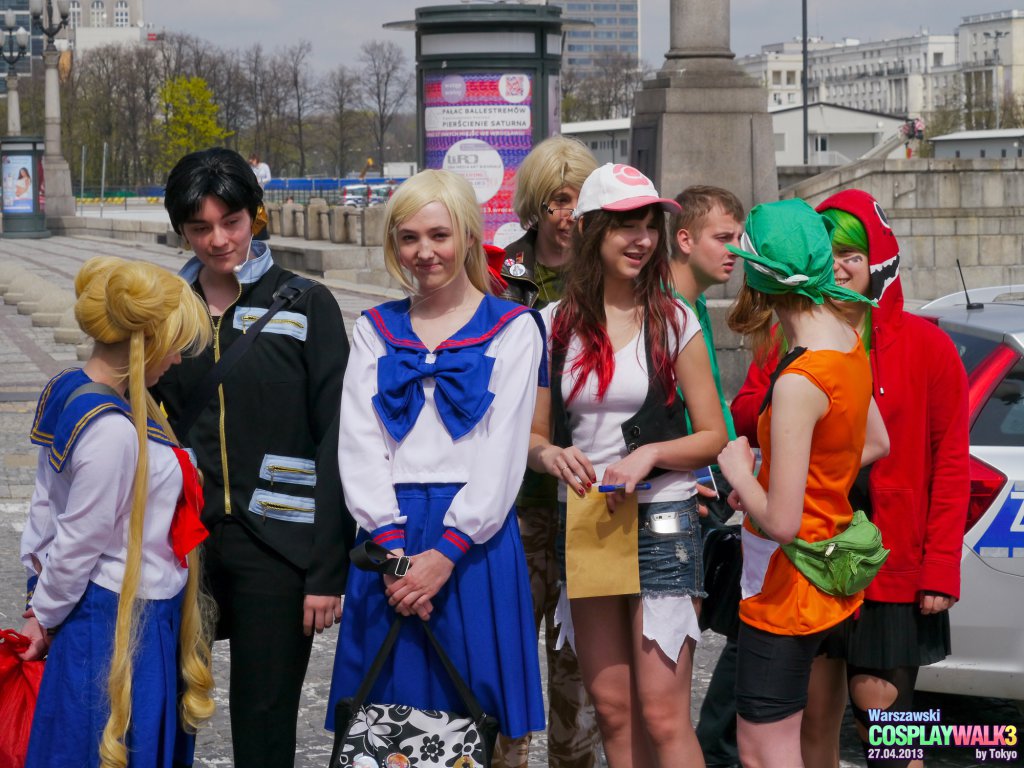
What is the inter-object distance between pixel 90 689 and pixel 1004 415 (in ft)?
9.78

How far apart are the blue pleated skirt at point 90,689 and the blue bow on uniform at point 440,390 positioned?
27.1 inches

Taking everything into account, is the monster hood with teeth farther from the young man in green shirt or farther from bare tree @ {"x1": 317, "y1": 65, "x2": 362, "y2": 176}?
bare tree @ {"x1": 317, "y1": 65, "x2": 362, "y2": 176}

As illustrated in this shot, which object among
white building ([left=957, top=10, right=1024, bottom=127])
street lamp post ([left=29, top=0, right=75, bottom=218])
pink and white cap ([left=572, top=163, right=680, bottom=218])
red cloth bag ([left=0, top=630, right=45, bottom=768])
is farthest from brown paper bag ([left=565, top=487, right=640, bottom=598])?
white building ([left=957, top=10, right=1024, bottom=127])

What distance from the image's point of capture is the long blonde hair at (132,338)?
3.16m

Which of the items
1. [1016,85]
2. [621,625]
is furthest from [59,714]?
[1016,85]

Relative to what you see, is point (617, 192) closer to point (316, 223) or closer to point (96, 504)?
point (96, 504)

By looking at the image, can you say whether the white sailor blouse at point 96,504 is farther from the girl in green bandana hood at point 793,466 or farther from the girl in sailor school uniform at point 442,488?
the girl in green bandana hood at point 793,466

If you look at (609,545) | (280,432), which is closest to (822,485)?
(609,545)

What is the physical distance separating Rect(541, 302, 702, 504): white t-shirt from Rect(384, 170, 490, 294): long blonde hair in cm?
36

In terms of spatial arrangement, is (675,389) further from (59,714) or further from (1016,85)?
(1016,85)

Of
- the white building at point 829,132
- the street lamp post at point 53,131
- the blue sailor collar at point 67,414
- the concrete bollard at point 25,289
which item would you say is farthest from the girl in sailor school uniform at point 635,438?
the white building at point 829,132

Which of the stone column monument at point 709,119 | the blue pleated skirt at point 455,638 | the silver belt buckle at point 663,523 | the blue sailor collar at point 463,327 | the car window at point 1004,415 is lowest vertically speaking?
Answer: the blue pleated skirt at point 455,638

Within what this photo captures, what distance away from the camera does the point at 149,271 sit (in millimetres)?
3254

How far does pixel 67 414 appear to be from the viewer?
315 cm
